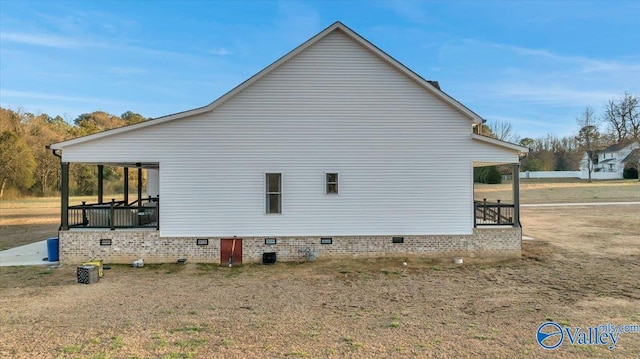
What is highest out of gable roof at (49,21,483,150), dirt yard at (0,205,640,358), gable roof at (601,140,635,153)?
gable roof at (601,140,635,153)

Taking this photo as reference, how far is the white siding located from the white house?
33 mm

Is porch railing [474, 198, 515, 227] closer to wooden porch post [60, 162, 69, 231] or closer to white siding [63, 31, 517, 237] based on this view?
white siding [63, 31, 517, 237]

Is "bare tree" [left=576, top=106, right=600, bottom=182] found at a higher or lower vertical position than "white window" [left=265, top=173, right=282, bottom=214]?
higher

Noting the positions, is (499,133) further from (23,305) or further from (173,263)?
(23,305)

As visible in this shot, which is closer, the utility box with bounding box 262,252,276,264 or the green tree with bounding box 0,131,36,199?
the utility box with bounding box 262,252,276,264

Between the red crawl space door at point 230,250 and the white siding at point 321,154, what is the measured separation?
345 mm

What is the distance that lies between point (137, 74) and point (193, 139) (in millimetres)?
29790

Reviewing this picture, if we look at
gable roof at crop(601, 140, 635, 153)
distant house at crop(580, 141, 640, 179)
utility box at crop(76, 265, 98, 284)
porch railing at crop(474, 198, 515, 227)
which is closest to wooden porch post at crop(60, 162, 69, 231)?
utility box at crop(76, 265, 98, 284)

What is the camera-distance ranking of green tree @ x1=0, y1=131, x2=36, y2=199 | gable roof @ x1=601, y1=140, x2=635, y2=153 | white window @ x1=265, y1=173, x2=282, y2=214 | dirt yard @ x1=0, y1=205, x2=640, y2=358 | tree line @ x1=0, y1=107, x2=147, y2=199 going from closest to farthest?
dirt yard @ x1=0, y1=205, x2=640, y2=358
white window @ x1=265, y1=173, x2=282, y2=214
green tree @ x1=0, y1=131, x2=36, y2=199
tree line @ x1=0, y1=107, x2=147, y2=199
gable roof @ x1=601, y1=140, x2=635, y2=153

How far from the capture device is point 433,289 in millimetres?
8430

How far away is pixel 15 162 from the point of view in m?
37.5

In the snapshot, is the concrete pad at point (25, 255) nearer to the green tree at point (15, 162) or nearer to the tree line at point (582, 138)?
the green tree at point (15, 162)

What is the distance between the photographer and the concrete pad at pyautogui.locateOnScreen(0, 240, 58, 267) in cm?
1111

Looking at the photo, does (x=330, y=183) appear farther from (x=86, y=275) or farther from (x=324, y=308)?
(x=86, y=275)
